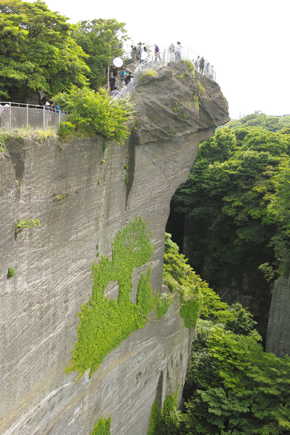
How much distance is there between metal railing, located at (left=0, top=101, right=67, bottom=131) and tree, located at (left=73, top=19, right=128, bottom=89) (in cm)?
832

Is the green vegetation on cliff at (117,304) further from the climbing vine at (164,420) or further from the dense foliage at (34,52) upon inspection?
the dense foliage at (34,52)

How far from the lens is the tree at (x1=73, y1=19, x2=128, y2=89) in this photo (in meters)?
19.2

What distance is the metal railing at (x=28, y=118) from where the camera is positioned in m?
9.34

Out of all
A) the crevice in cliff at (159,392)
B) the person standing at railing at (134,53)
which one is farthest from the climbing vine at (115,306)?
the person standing at railing at (134,53)

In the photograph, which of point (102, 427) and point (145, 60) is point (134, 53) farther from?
point (102, 427)

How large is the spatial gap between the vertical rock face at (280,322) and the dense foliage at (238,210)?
1.11 metres

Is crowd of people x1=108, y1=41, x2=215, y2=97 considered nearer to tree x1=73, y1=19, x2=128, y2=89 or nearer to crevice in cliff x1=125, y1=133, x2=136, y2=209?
tree x1=73, y1=19, x2=128, y2=89

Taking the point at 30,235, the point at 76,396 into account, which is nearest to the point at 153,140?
the point at 30,235

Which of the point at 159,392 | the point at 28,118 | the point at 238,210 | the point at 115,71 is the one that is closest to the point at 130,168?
the point at 28,118

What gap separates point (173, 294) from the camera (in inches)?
793

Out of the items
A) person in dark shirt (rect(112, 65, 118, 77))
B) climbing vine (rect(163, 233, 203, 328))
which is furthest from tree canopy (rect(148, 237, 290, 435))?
person in dark shirt (rect(112, 65, 118, 77))

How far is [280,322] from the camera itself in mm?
25828

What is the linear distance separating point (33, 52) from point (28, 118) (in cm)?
584

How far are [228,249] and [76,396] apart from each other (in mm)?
23180
